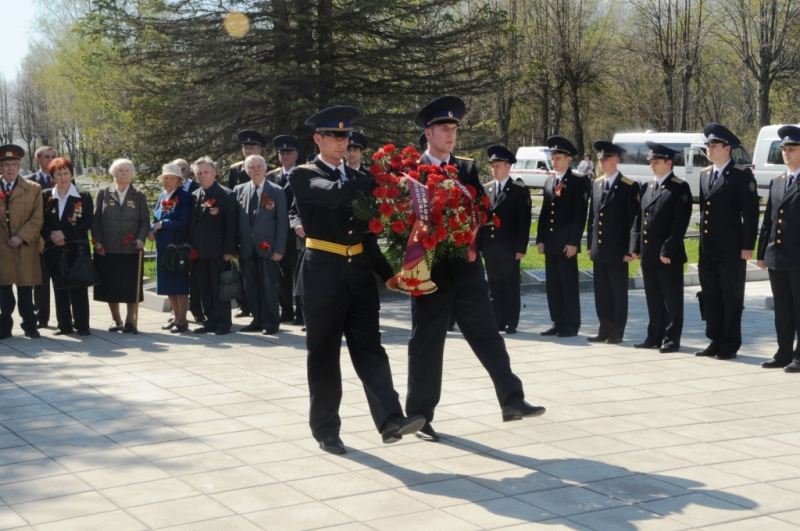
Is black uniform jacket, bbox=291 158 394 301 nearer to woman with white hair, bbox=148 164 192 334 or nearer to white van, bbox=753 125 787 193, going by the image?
woman with white hair, bbox=148 164 192 334

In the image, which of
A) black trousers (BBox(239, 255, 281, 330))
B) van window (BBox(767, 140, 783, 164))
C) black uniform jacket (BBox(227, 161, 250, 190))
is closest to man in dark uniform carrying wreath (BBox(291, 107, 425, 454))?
black trousers (BBox(239, 255, 281, 330))

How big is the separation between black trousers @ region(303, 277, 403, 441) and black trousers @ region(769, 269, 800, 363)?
4.21 meters

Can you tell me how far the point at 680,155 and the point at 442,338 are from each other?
105 feet

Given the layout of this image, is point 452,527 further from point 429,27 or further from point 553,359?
point 429,27

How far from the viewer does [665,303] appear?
10047 mm

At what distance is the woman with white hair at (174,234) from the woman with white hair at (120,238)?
0.19 m

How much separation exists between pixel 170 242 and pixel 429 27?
16.6 ft

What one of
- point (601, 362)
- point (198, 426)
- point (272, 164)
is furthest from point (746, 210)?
point (272, 164)

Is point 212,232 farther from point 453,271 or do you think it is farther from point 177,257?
point 453,271

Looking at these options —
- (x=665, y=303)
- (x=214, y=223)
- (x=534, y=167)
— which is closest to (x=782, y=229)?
(x=665, y=303)

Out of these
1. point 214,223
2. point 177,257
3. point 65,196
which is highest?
point 65,196

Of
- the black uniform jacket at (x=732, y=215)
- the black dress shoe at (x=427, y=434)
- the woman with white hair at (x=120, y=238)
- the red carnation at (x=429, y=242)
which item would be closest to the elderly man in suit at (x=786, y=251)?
the black uniform jacket at (x=732, y=215)

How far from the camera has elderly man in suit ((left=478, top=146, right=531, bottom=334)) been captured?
1098 cm

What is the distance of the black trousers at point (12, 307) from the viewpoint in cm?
1070
